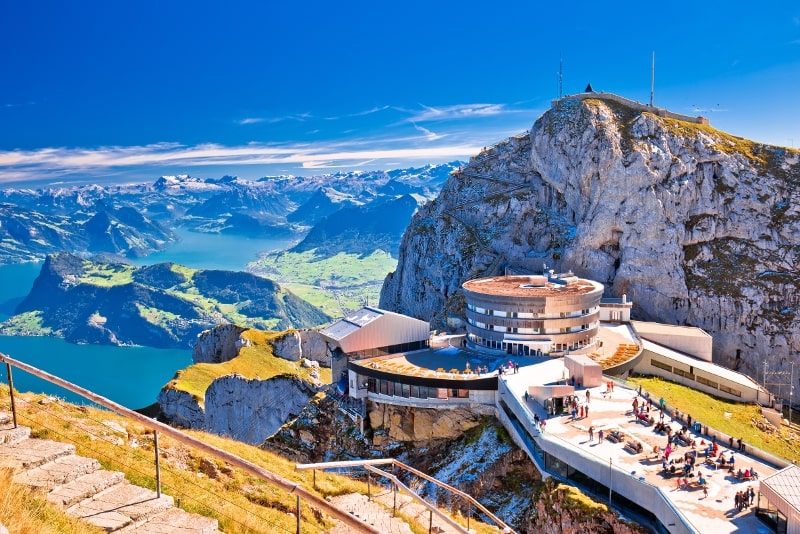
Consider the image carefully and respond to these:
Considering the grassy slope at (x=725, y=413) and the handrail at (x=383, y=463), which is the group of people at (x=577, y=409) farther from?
the handrail at (x=383, y=463)

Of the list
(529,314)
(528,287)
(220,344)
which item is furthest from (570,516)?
(220,344)

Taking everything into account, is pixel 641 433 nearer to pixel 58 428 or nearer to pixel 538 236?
pixel 58 428

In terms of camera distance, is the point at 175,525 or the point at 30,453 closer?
the point at 175,525

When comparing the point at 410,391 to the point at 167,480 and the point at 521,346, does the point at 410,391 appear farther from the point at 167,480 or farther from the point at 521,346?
the point at 167,480

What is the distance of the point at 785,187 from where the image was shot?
112 m

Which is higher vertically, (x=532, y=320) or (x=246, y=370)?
(x=532, y=320)

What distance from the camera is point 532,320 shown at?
232ft

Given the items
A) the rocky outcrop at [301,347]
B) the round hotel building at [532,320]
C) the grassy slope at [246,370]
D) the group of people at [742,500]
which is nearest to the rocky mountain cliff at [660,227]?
the rocky outcrop at [301,347]

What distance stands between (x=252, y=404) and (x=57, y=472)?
8979cm

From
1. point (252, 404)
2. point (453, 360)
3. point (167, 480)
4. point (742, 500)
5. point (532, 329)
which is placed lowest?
point (252, 404)

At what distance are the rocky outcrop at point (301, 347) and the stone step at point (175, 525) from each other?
10972 cm

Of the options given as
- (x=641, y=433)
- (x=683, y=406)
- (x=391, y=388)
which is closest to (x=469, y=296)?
(x=391, y=388)

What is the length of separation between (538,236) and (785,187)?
163ft

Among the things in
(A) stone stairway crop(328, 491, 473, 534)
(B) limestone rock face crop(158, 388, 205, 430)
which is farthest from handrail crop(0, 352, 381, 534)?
(B) limestone rock face crop(158, 388, 205, 430)
